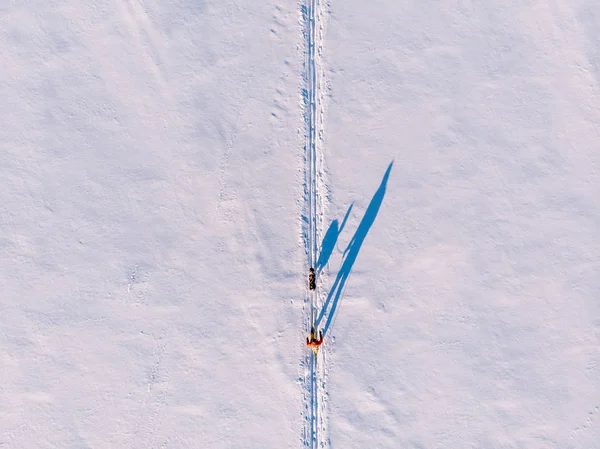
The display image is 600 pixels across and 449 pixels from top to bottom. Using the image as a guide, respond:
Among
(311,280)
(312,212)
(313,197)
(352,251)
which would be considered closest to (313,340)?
(311,280)

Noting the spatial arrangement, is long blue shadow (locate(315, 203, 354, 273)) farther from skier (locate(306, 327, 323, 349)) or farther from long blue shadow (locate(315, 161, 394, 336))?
skier (locate(306, 327, 323, 349))

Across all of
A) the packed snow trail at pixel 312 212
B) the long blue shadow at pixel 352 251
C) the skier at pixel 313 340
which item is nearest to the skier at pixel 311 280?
the packed snow trail at pixel 312 212

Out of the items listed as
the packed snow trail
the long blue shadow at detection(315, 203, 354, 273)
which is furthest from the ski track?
the long blue shadow at detection(315, 203, 354, 273)

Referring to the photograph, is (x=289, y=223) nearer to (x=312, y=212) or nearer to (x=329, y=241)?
(x=312, y=212)

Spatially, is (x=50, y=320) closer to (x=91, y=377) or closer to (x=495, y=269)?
(x=91, y=377)

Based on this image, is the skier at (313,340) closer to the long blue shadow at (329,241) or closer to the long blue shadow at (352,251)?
the long blue shadow at (352,251)
